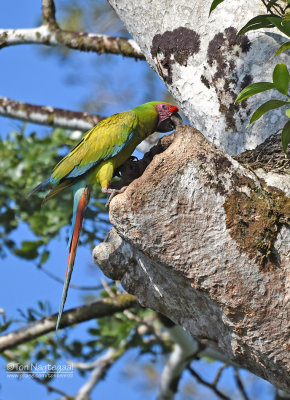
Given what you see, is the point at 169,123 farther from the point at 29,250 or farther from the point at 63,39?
the point at 29,250

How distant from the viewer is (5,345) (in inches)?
150

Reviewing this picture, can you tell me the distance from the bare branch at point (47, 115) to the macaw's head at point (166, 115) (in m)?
1.18

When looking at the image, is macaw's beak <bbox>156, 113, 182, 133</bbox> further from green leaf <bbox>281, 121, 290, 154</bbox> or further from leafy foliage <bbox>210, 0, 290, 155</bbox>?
green leaf <bbox>281, 121, 290, 154</bbox>

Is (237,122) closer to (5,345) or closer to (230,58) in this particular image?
(230,58)

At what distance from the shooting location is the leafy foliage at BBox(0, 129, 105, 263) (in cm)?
465

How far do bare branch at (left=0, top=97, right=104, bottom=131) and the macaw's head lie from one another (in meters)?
1.18

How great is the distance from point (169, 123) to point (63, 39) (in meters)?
1.37

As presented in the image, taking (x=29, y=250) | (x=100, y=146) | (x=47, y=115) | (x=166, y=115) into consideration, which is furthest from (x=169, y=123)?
(x=29, y=250)

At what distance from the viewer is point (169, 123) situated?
336cm

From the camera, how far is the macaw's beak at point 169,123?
10.9ft

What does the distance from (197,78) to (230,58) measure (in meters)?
0.18

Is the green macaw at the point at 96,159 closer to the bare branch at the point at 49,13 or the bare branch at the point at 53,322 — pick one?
the bare branch at the point at 53,322

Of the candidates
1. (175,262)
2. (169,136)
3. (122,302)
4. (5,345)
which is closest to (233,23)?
(169,136)

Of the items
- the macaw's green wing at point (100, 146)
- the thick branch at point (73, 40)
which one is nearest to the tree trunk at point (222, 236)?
the macaw's green wing at point (100, 146)
